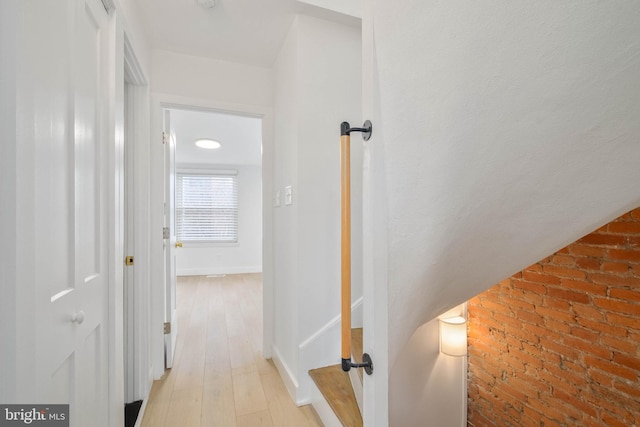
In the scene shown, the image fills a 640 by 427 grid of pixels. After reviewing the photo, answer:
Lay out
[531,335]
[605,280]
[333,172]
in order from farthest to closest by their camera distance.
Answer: [333,172], [531,335], [605,280]

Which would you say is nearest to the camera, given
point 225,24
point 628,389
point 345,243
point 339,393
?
point 345,243

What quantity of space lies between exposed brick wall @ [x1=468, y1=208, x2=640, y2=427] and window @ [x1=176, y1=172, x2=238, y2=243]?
17.0ft

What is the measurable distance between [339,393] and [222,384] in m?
0.92

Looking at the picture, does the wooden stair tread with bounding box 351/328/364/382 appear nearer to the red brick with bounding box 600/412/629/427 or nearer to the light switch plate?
the light switch plate

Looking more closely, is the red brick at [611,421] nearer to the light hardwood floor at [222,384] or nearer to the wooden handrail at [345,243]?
the light hardwood floor at [222,384]

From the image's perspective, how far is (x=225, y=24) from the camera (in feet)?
6.38

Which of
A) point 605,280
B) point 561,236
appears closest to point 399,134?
point 561,236

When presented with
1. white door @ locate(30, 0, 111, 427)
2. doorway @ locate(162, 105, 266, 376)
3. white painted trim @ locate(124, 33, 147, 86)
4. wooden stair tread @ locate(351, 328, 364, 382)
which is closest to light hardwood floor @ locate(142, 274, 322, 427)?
wooden stair tread @ locate(351, 328, 364, 382)

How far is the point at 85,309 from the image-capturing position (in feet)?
3.07

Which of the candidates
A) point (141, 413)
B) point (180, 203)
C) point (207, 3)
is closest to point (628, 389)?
point (141, 413)

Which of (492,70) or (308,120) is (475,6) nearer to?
(492,70)

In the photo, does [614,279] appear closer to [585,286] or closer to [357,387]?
[585,286]

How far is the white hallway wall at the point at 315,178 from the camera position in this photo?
1.85 m

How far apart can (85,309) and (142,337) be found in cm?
115
